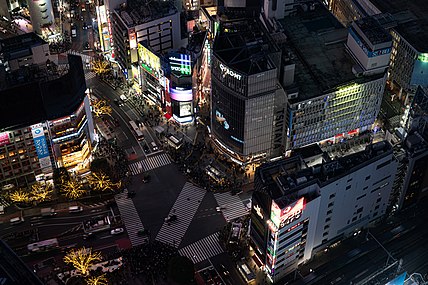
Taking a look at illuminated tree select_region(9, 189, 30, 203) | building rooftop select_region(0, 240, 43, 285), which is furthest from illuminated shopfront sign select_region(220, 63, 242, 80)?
building rooftop select_region(0, 240, 43, 285)

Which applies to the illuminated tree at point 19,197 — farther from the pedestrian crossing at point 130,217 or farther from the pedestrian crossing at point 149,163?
the pedestrian crossing at point 149,163

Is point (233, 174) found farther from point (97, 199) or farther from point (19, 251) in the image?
point (19, 251)

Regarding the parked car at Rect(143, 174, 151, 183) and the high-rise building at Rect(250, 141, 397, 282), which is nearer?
the high-rise building at Rect(250, 141, 397, 282)

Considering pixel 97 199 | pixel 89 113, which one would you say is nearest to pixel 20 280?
pixel 97 199

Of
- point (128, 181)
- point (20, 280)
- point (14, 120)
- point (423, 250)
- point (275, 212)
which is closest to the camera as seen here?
point (20, 280)

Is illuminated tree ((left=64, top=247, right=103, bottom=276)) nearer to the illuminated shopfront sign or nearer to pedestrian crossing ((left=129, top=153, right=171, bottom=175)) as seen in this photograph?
pedestrian crossing ((left=129, top=153, right=171, bottom=175))

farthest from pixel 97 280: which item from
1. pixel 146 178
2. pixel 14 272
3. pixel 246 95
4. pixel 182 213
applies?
pixel 246 95

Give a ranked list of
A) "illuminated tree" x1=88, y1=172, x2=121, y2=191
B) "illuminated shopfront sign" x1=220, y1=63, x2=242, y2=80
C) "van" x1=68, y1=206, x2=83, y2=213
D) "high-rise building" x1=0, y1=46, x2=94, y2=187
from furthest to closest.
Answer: "illuminated tree" x1=88, y1=172, x2=121, y2=191 → "van" x1=68, y1=206, x2=83, y2=213 → "high-rise building" x1=0, y1=46, x2=94, y2=187 → "illuminated shopfront sign" x1=220, y1=63, x2=242, y2=80

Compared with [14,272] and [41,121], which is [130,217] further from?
[14,272]
